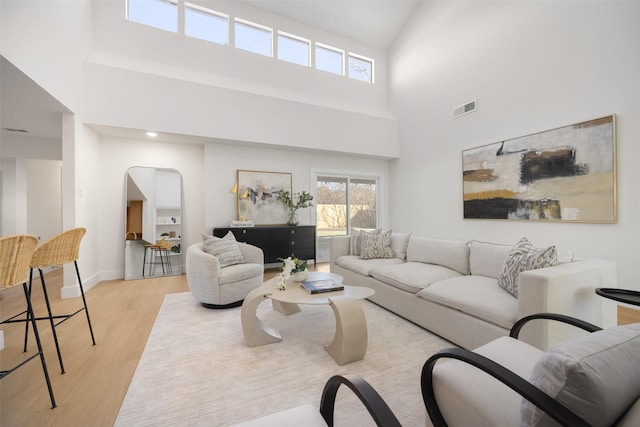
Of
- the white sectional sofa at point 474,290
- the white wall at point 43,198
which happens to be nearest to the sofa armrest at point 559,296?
the white sectional sofa at point 474,290

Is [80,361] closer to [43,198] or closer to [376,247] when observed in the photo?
[376,247]

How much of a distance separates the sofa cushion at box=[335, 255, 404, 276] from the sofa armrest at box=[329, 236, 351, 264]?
0.12 metres

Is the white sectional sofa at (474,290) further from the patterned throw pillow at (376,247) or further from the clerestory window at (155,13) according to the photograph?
the clerestory window at (155,13)

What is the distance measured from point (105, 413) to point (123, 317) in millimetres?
1630

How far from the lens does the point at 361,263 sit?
348 cm

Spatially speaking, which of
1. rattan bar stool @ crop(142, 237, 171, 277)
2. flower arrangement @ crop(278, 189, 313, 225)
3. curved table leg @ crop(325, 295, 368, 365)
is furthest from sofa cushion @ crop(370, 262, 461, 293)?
rattan bar stool @ crop(142, 237, 171, 277)

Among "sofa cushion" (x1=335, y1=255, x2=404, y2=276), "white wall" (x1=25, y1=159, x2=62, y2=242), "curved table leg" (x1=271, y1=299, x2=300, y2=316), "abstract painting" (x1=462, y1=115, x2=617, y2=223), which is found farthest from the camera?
"white wall" (x1=25, y1=159, x2=62, y2=242)

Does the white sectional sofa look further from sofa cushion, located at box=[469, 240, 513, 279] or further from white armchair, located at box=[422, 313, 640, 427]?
white armchair, located at box=[422, 313, 640, 427]

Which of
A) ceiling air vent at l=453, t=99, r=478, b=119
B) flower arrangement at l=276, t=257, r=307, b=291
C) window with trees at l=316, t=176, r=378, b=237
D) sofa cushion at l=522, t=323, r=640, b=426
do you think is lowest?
flower arrangement at l=276, t=257, r=307, b=291

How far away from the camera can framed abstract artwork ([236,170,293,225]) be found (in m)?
5.10

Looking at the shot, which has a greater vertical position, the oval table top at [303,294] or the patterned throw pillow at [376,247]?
the patterned throw pillow at [376,247]

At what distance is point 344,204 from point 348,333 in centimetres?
451

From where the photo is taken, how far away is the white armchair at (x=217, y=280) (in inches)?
115

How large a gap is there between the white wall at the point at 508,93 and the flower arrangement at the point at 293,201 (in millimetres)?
2377
